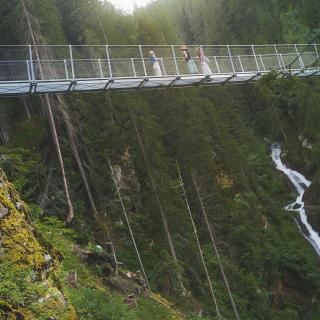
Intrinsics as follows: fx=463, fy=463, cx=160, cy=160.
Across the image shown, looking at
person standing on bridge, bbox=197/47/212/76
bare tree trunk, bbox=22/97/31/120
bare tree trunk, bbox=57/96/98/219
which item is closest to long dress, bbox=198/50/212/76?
person standing on bridge, bbox=197/47/212/76

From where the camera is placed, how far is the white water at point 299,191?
26.7 meters

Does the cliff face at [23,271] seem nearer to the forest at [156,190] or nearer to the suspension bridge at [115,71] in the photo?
the forest at [156,190]

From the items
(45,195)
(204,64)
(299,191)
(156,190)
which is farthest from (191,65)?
(299,191)

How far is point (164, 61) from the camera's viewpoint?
642 inches

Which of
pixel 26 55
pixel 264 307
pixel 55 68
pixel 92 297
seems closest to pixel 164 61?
pixel 55 68

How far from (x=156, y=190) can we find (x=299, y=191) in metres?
13.6

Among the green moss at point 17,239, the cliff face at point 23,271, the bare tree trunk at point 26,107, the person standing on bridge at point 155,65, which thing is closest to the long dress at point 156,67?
the person standing on bridge at point 155,65

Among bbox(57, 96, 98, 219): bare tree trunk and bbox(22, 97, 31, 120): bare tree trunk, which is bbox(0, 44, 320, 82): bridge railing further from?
bbox(22, 97, 31, 120): bare tree trunk

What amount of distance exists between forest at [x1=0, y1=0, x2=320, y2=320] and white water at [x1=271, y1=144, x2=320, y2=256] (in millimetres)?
320

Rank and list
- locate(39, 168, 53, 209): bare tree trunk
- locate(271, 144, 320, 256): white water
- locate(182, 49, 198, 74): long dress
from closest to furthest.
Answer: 1. locate(39, 168, 53, 209): bare tree trunk
2. locate(182, 49, 198, 74): long dress
3. locate(271, 144, 320, 256): white water

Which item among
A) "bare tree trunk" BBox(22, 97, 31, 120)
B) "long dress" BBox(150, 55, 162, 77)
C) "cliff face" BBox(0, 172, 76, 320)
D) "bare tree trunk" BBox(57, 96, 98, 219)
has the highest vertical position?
"bare tree trunk" BBox(22, 97, 31, 120)

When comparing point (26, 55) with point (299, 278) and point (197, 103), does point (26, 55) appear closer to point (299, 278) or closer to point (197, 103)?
point (197, 103)

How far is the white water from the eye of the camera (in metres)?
26.7

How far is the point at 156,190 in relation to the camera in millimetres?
20328
